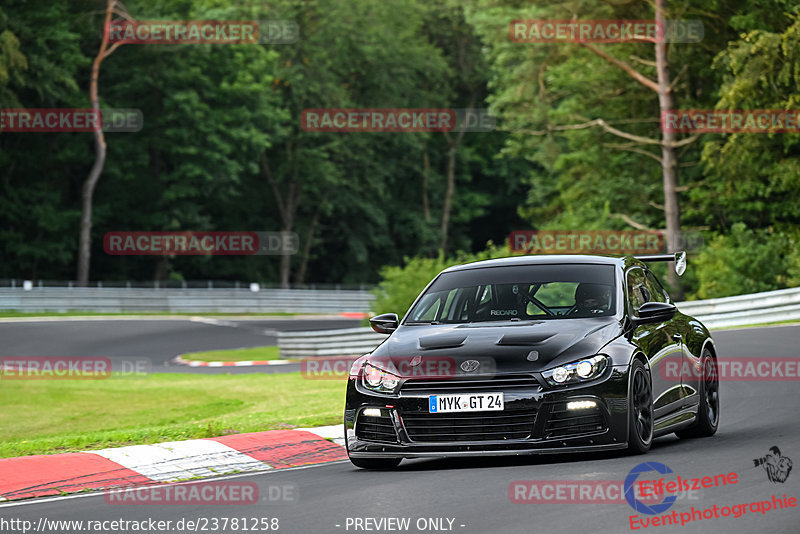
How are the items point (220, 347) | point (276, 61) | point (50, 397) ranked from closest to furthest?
1. point (50, 397)
2. point (220, 347)
3. point (276, 61)

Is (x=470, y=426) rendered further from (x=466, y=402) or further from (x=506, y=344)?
(x=506, y=344)

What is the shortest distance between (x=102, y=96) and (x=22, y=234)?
771cm

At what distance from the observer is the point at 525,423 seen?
348 inches

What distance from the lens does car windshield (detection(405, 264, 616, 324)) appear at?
33.1 ft

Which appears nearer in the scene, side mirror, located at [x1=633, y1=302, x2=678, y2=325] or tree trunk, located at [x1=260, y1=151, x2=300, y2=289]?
side mirror, located at [x1=633, y1=302, x2=678, y2=325]

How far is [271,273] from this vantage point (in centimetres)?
7388

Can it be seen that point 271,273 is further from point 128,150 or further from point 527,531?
point 527,531

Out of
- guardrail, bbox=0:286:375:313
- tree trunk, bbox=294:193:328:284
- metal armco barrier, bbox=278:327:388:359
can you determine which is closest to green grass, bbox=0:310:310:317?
guardrail, bbox=0:286:375:313

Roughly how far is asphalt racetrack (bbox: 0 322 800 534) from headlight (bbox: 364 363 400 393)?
64 cm

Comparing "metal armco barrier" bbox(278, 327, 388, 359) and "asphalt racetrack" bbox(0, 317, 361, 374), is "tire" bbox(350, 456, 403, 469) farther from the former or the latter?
"metal armco barrier" bbox(278, 327, 388, 359)

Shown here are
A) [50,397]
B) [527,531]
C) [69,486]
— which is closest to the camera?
[527,531]

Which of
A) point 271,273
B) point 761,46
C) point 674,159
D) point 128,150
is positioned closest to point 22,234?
point 128,150

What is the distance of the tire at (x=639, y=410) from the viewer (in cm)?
910

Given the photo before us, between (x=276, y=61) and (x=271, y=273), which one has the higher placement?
(x=276, y=61)
